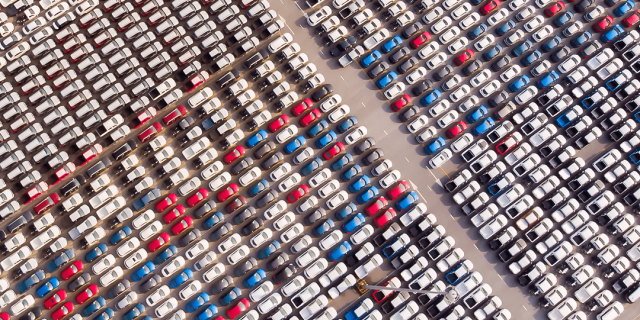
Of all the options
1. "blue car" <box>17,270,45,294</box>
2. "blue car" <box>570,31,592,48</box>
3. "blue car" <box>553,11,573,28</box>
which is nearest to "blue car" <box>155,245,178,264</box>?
"blue car" <box>17,270,45,294</box>

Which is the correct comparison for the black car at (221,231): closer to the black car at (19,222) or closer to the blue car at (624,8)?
the black car at (19,222)

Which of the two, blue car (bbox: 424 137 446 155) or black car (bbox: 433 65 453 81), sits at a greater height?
black car (bbox: 433 65 453 81)

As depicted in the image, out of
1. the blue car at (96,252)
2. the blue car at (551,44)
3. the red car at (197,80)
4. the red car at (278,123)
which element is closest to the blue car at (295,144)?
the red car at (278,123)

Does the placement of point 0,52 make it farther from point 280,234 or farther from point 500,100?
point 500,100

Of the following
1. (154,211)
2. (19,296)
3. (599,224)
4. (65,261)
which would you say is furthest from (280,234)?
(599,224)

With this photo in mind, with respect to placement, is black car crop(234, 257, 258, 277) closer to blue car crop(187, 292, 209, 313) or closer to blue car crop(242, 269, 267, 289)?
blue car crop(242, 269, 267, 289)

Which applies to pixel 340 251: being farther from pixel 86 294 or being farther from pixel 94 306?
pixel 86 294

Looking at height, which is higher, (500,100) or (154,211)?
(154,211)
